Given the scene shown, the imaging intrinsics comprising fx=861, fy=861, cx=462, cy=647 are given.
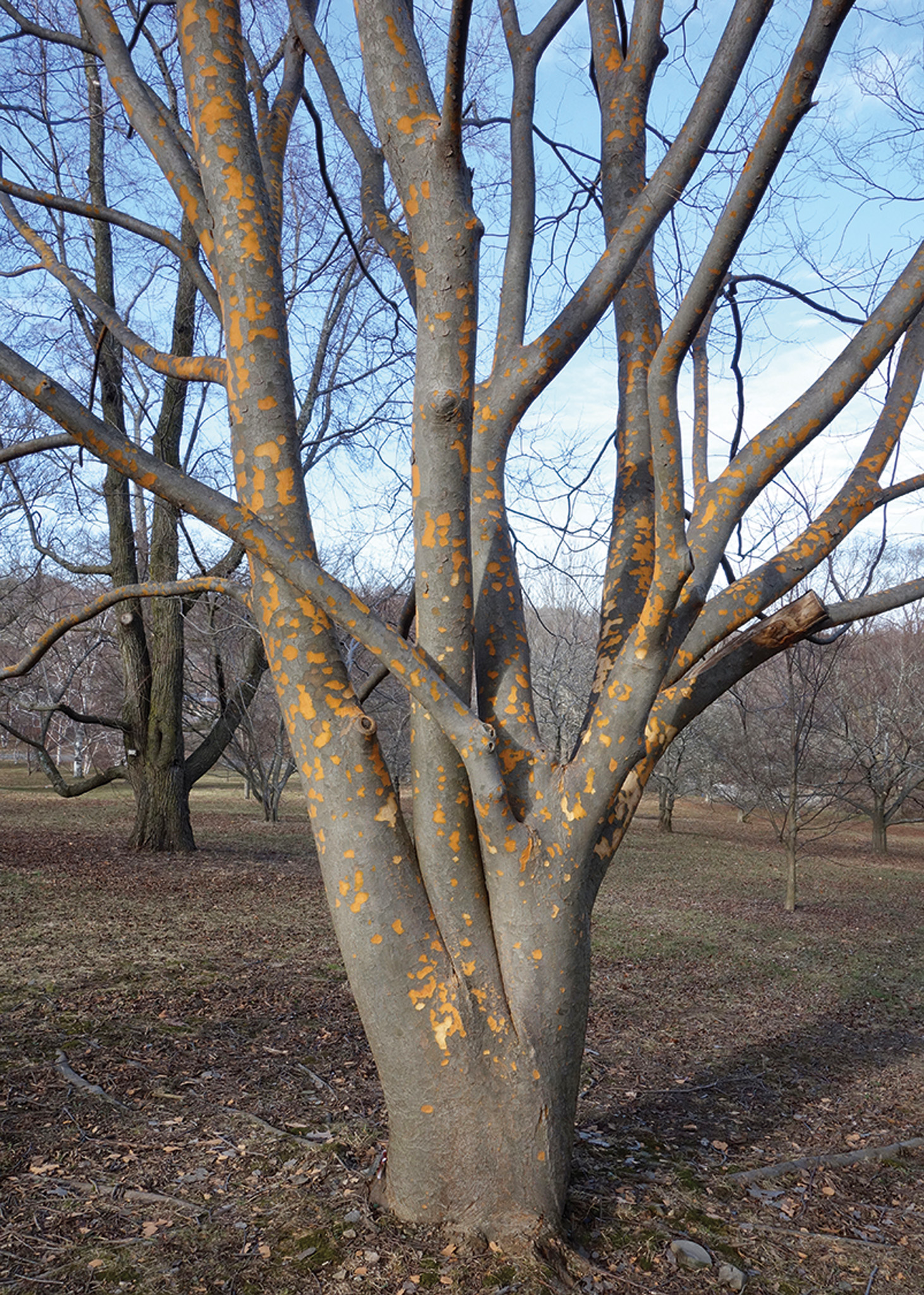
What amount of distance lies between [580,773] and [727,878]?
37.4ft

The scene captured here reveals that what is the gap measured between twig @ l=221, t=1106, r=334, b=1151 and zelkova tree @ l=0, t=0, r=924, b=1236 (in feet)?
1.61

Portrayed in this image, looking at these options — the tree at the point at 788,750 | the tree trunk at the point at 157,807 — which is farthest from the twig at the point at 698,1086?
the tree trunk at the point at 157,807

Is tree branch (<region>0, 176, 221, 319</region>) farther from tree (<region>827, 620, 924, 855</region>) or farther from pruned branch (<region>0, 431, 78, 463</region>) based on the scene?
tree (<region>827, 620, 924, 855</region>)

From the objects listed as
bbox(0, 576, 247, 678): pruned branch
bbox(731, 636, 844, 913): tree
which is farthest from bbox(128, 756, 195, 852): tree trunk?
bbox(0, 576, 247, 678): pruned branch

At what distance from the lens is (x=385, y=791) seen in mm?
2361

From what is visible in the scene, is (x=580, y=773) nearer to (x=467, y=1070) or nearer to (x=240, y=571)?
(x=467, y=1070)

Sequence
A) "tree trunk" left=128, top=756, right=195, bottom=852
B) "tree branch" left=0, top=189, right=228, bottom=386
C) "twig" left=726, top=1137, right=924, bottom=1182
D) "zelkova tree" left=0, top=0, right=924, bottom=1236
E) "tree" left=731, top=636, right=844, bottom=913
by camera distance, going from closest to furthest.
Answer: "zelkova tree" left=0, top=0, right=924, bottom=1236 < "tree branch" left=0, top=189, right=228, bottom=386 < "twig" left=726, top=1137, right=924, bottom=1182 < "tree" left=731, top=636, right=844, bottom=913 < "tree trunk" left=128, top=756, right=195, bottom=852

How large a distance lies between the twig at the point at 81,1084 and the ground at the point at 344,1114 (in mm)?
15

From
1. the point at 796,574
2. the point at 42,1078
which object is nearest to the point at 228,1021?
the point at 42,1078

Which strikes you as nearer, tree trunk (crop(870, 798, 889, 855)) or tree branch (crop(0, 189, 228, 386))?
tree branch (crop(0, 189, 228, 386))

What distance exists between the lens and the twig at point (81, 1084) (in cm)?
330

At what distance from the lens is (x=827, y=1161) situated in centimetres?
313

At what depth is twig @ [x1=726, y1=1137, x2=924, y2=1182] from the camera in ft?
9.68

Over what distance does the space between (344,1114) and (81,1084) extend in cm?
108
